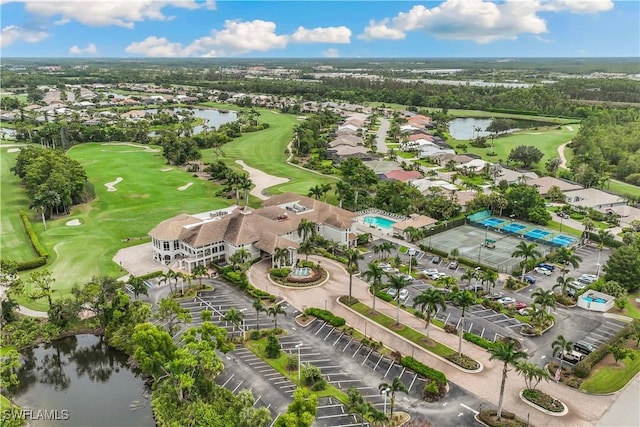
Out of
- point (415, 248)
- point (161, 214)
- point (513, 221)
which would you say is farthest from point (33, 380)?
point (513, 221)

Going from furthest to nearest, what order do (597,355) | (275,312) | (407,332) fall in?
(407,332)
(275,312)
(597,355)

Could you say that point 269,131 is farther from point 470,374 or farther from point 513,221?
point 470,374

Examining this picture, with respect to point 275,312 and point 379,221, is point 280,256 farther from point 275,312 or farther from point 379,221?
point 379,221

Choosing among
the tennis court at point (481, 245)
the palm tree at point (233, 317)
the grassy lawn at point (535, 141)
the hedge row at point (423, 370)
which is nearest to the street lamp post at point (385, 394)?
the hedge row at point (423, 370)

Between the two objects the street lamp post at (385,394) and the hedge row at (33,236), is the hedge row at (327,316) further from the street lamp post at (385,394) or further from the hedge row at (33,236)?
the hedge row at (33,236)

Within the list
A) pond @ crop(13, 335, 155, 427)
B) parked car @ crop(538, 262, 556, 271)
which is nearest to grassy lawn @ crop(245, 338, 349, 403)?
pond @ crop(13, 335, 155, 427)

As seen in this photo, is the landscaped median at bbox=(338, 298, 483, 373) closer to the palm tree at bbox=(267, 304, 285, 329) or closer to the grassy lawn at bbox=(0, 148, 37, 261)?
the palm tree at bbox=(267, 304, 285, 329)

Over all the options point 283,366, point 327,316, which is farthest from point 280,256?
point 283,366
